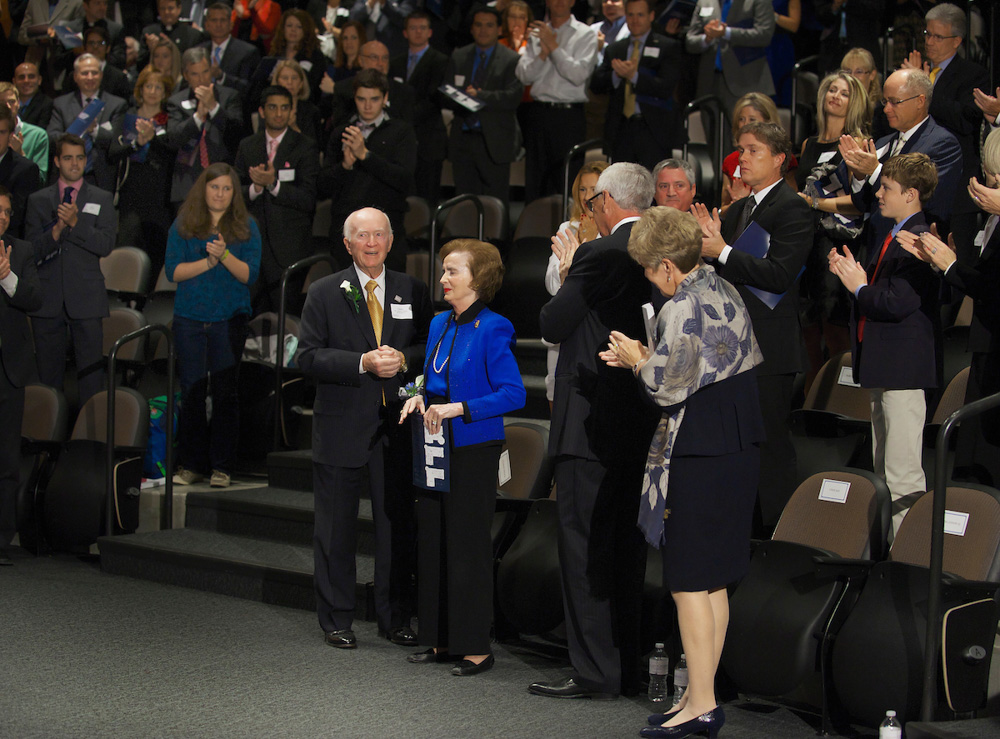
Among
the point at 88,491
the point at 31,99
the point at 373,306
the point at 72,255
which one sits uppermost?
the point at 31,99

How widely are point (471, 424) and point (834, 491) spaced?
1.28 meters

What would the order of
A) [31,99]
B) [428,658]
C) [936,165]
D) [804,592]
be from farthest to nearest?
[31,99]
[936,165]
[428,658]
[804,592]

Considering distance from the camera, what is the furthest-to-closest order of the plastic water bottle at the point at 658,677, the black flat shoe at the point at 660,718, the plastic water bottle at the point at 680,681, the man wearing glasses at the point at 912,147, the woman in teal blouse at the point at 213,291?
the woman in teal blouse at the point at 213,291
the man wearing glasses at the point at 912,147
the plastic water bottle at the point at 658,677
the plastic water bottle at the point at 680,681
the black flat shoe at the point at 660,718

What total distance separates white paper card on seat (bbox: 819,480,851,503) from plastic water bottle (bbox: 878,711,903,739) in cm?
82

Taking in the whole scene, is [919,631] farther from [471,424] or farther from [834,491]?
[471,424]

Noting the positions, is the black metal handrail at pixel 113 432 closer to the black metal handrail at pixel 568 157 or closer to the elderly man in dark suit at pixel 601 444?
the black metal handrail at pixel 568 157

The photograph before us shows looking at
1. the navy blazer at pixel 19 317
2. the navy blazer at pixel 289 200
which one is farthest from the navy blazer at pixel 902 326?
the navy blazer at pixel 289 200

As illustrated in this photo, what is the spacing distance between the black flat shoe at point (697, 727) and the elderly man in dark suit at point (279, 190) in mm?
4636

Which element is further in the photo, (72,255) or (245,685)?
(72,255)

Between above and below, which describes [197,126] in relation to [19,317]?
above

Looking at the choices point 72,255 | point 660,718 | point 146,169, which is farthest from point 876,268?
point 146,169

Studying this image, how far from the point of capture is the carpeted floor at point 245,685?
3699 millimetres

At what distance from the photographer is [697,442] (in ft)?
11.3

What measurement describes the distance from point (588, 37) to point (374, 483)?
4334 millimetres
